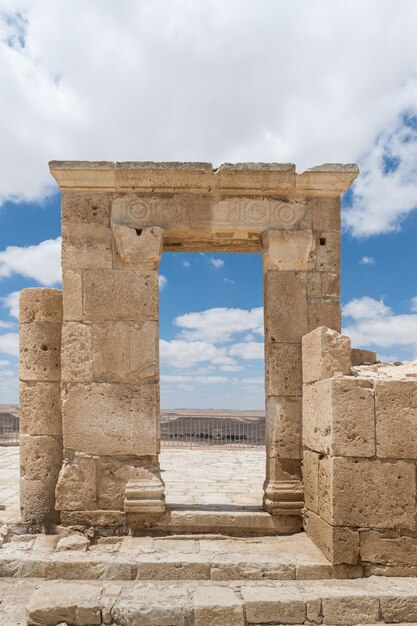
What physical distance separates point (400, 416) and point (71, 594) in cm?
329

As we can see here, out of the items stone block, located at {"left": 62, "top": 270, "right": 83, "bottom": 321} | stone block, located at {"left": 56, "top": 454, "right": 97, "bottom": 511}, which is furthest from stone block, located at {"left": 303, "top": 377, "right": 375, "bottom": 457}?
stone block, located at {"left": 62, "top": 270, "right": 83, "bottom": 321}

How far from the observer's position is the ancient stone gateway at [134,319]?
Result: 19.7ft

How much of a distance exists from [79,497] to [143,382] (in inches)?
55.0

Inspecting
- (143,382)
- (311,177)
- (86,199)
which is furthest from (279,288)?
(86,199)

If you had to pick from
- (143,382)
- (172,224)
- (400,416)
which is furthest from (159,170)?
(400,416)

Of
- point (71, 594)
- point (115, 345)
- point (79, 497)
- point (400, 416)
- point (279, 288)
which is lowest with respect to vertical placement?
point (71, 594)

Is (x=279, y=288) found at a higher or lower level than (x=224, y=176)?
lower

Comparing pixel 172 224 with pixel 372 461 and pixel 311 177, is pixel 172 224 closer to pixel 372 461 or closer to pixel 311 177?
pixel 311 177

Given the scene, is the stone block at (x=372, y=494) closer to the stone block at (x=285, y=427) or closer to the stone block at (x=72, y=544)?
the stone block at (x=285, y=427)

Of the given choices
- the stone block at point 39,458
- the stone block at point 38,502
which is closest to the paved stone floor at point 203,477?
the stone block at point 38,502

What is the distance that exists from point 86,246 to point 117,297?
67 cm

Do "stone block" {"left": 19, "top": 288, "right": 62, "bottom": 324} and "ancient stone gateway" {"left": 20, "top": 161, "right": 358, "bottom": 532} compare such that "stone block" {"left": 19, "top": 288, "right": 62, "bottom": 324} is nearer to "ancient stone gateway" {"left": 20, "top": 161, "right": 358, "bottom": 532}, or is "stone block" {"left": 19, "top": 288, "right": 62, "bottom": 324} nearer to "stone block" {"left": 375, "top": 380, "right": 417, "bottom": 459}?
"ancient stone gateway" {"left": 20, "top": 161, "right": 358, "bottom": 532}

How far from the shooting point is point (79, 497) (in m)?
6.00

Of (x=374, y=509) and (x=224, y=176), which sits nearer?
(x=374, y=509)
